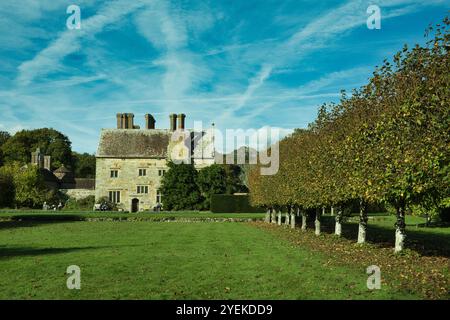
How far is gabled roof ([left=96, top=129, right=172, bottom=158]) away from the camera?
57.6 m

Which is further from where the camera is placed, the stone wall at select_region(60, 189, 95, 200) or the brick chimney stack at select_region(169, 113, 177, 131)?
the stone wall at select_region(60, 189, 95, 200)

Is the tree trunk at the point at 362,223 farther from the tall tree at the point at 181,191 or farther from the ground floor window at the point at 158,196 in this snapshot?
the ground floor window at the point at 158,196

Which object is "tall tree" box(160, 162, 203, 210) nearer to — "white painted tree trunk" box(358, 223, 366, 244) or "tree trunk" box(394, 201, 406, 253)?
"white painted tree trunk" box(358, 223, 366, 244)

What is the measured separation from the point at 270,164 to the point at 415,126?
21241 millimetres

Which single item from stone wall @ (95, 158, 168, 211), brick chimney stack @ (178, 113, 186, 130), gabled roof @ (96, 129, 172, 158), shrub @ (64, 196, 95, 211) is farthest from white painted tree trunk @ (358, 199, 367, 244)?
shrub @ (64, 196, 95, 211)

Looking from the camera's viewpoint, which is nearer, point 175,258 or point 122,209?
point 175,258

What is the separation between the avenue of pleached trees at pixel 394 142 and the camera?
1109cm

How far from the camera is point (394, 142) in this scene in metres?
12.6

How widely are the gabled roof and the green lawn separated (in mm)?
40528

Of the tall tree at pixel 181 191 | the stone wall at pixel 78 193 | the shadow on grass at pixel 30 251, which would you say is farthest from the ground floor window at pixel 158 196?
the shadow on grass at pixel 30 251

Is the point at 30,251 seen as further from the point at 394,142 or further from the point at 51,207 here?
the point at 51,207
